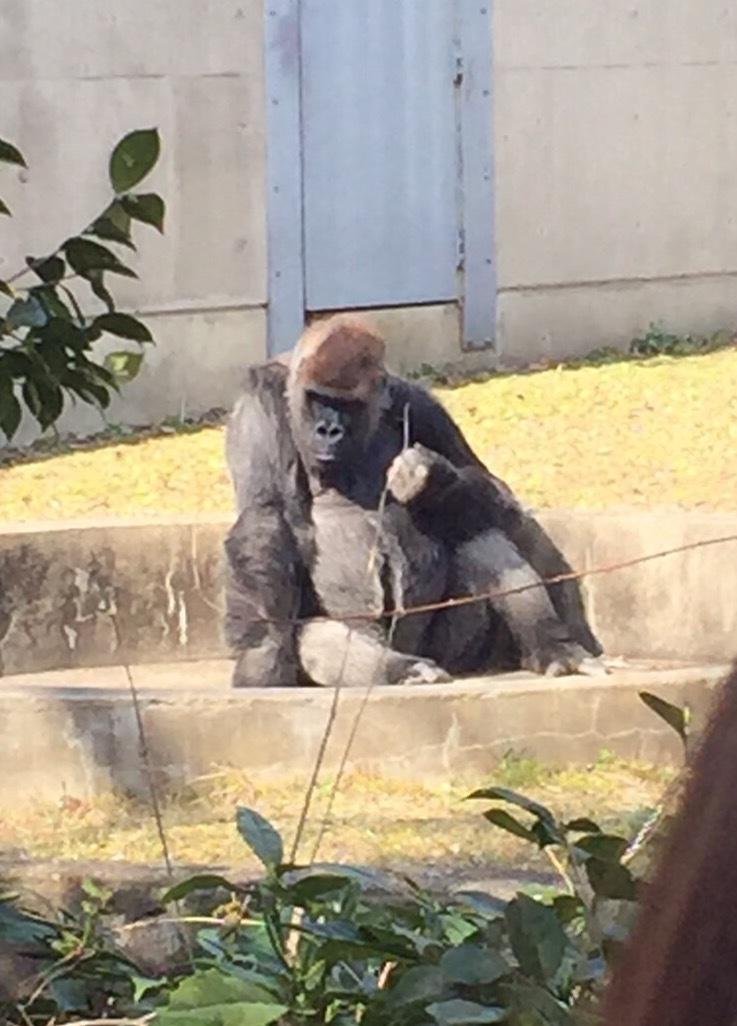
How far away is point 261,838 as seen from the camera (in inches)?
88.5

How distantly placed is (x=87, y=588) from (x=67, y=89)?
2657mm

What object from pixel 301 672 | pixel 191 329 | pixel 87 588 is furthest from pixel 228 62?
pixel 301 672

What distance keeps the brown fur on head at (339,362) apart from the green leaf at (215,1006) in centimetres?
382

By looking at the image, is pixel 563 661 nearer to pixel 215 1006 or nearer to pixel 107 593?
pixel 107 593

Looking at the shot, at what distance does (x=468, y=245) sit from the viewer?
948 centimetres

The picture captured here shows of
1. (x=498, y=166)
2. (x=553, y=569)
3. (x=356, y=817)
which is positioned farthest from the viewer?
(x=498, y=166)

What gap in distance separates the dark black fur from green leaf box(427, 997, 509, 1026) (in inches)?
146

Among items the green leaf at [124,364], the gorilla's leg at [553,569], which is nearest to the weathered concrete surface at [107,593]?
the gorilla's leg at [553,569]

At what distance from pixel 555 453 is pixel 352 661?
2405mm

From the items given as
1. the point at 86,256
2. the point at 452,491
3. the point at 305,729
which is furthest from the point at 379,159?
the point at 86,256

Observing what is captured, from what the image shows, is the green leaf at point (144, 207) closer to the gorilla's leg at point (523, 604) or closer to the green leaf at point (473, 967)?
the green leaf at point (473, 967)

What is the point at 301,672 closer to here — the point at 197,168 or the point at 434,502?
the point at 434,502

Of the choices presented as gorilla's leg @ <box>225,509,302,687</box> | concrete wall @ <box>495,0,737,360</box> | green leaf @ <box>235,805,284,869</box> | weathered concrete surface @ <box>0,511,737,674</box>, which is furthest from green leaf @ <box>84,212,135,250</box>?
concrete wall @ <box>495,0,737,360</box>

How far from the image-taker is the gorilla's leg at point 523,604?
19.7 feet
